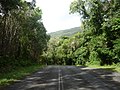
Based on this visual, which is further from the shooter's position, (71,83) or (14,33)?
(14,33)

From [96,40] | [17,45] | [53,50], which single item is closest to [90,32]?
[96,40]

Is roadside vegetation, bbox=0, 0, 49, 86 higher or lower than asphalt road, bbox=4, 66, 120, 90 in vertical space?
higher

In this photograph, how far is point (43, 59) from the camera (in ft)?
417

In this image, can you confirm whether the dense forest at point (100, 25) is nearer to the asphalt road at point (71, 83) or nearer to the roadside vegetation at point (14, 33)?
the roadside vegetation at point (14, 33)

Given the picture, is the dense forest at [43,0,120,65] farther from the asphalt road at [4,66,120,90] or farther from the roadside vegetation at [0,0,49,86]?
the asphalt road at [4,66,120,90]

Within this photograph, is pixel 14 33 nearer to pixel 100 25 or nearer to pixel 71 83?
pixel 100 25

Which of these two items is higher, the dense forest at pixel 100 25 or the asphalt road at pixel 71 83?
the dense forest at pixel 100 25

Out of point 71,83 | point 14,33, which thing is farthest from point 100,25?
point 71,83

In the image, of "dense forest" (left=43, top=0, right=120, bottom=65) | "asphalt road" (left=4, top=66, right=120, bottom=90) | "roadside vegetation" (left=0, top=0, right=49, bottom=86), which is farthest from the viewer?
"dense forest" (left=43, top=0, right=120, bottom=65)

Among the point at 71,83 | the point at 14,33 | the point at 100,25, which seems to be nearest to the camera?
the point at 71,83

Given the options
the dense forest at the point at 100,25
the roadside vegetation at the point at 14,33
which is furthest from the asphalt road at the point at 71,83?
the dense forest at the point at 100,25

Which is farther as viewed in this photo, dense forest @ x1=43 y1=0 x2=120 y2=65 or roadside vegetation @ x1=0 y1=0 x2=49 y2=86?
dense forest @ x1=43 y1=0 x2=120 y2=65

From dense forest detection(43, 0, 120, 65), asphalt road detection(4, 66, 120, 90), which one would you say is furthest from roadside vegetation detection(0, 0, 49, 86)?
dense forest detection(43, 0, 120, 65)

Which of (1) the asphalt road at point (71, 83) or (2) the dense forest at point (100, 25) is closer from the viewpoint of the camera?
(1) the asphalt road at point (71, 83)
